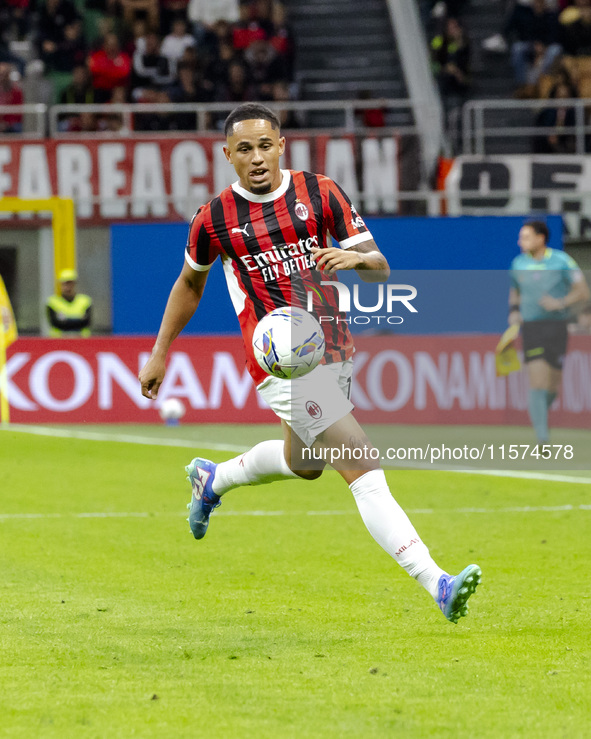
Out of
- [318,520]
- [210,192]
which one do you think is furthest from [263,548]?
[210,192]

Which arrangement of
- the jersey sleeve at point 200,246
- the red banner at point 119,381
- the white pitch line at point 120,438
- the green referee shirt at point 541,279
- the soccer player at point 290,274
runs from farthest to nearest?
the red banner at point 119,381, the white pitch line at point 120,438, the green referee shirt at point 541,279, the jersey sleeve at point 200,246, the soccer player at point 290,274

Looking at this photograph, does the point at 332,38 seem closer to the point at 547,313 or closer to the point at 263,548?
the point at 547,313

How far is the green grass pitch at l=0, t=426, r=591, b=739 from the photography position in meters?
4.17

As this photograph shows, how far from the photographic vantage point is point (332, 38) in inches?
954

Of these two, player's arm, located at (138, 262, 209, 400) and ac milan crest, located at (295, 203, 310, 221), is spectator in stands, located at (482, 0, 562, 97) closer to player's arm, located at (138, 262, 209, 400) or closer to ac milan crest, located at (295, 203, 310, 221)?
player's arm, located at (138, 262, 209, 400)

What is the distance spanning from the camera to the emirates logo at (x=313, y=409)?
5.52m

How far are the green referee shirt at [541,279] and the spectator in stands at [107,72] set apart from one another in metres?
10.4

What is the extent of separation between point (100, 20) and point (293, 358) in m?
18.1

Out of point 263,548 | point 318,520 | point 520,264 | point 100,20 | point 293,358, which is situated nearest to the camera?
point 293,358

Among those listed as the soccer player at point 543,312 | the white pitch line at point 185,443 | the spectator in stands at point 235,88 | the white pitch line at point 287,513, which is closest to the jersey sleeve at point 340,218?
the white pitch line at point 287,513

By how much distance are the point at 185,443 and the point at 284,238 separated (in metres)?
8.44

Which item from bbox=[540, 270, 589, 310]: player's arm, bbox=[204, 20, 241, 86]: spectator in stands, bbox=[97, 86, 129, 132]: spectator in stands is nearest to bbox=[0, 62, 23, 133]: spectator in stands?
bbox=[97, 86, 129, 132]: spectator in stands

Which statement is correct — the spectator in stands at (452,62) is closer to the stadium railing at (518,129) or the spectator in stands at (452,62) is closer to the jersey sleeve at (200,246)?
the stadium railing at (518,129)

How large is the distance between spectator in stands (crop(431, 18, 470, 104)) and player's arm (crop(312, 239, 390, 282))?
57.8 feet
